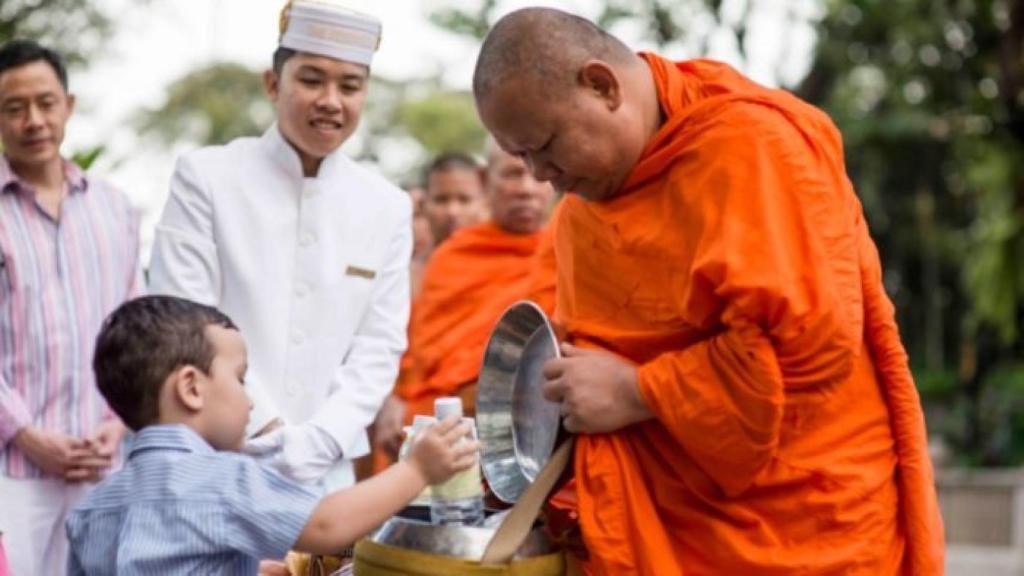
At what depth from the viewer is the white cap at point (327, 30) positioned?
191 inches

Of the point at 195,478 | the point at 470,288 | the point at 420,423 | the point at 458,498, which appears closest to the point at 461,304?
the point at 470,288

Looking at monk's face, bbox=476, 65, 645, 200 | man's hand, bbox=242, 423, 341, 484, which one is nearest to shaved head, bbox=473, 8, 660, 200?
monk's face, bbox=476, 65, 645, 200

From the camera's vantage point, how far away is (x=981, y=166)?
1811 centimetres

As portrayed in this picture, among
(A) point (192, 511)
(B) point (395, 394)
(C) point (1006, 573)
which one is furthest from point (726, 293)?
Answer: (C) point (1006, 573)

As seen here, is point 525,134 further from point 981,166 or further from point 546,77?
point 981,166

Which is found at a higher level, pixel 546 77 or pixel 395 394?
pixel 546 77

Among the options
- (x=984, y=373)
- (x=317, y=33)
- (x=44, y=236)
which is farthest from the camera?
(x=984, y=373)

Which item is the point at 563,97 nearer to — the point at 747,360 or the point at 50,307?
the point at 747,360

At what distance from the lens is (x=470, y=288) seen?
7523mm

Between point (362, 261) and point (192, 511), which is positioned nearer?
point (192, 511)

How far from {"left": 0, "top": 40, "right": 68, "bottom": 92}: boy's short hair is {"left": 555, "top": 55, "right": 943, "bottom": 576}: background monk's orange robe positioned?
7.03ft

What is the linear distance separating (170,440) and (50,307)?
164cm

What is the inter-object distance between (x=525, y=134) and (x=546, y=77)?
135 mm

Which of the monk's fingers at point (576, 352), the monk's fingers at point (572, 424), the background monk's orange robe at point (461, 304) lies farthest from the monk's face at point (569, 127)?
the background monk's orange robe at point (461, 304)
